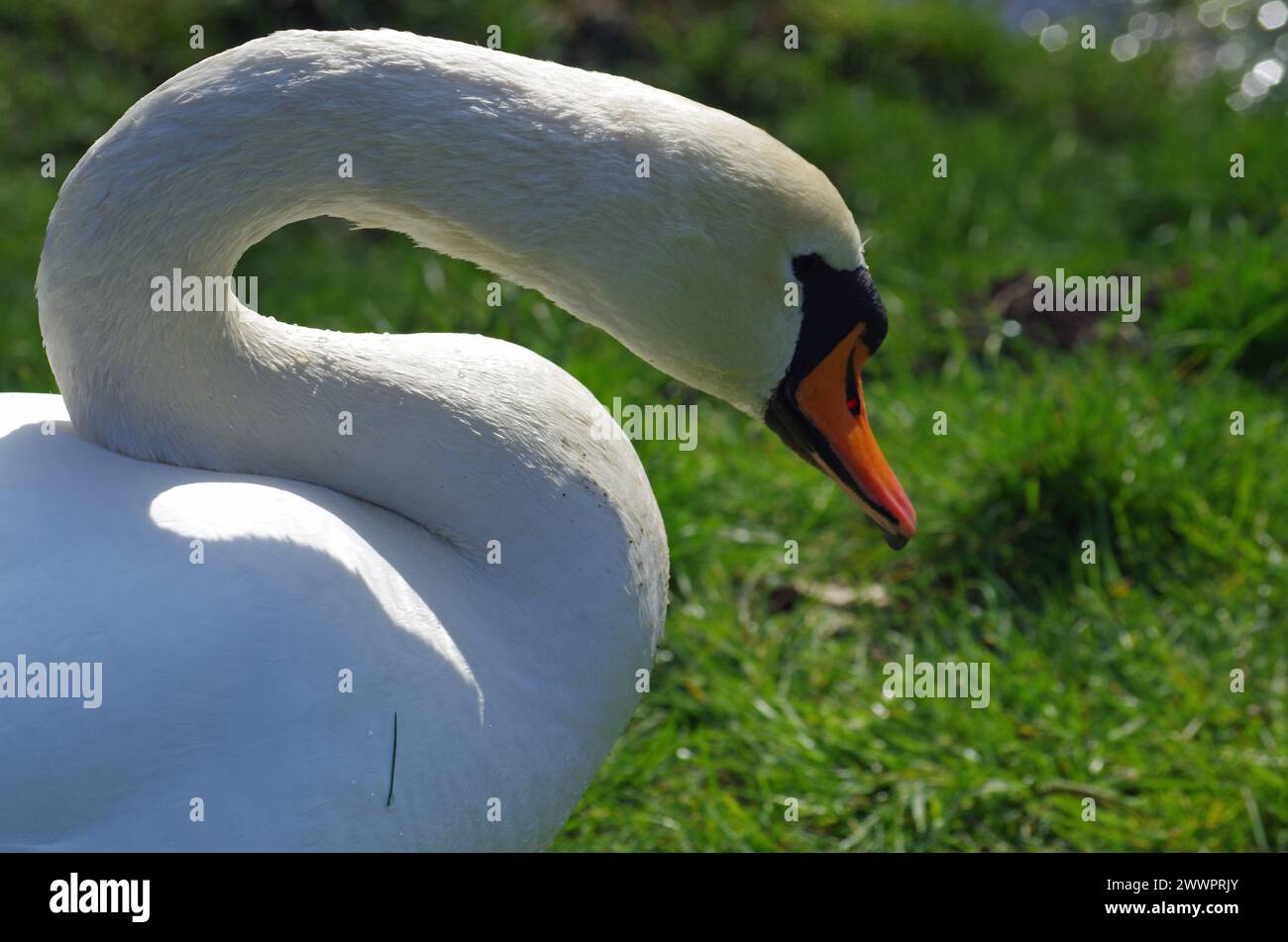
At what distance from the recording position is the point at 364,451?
2.43m

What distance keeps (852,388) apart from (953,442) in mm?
1797

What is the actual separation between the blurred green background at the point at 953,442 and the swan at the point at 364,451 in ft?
3.48

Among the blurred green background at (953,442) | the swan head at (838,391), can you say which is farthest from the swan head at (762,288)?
the blurred green background at (953,442)

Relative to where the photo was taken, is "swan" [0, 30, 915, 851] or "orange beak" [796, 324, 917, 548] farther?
"orange beak" [796, 324, 917, 548]

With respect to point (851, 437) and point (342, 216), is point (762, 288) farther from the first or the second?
point (342, 216)

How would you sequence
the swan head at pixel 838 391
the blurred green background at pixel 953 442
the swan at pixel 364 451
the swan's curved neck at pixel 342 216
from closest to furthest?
the swan at pixel 364 451 → the swan's curved neck at pixel 342 216 → the swan head at pixel 838 391 → the blurred green background at pixel 953 442

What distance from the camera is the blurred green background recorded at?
3.39 meters

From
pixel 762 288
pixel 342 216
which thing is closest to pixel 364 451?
pixel 342 216

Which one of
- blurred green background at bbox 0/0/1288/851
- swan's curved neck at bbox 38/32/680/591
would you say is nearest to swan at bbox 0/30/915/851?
swan's curved neck at bbox 38/32/680/591

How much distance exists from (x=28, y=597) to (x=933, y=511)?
2.58 meters

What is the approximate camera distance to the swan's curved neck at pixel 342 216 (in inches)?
87.0

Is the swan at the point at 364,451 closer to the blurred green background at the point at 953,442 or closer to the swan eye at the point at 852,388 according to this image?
the swan eye at the point at 852,388

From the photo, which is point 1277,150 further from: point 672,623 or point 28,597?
point 28,597

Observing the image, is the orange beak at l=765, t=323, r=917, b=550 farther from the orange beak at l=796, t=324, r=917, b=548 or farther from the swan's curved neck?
the swan's curved neck
